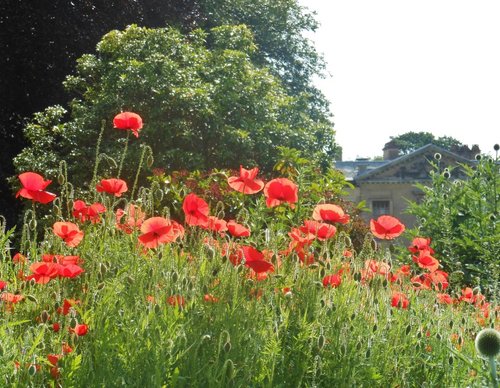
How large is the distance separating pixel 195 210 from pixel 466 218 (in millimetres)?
4716

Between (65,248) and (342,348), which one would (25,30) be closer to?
(65,248)

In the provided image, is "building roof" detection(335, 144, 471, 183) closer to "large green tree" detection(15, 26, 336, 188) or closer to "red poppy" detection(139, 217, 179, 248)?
"large green tree" detection(15, 26, 336, 188)

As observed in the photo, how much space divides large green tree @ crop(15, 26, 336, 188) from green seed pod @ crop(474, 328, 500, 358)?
10937 mm

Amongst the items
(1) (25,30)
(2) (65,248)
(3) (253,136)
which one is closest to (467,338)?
(2) (65,248)

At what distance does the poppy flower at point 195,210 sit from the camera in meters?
3.58

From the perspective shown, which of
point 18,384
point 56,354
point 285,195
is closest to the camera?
point 18,384

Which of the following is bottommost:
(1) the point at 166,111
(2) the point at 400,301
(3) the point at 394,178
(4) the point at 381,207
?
(2) the point at 400,301

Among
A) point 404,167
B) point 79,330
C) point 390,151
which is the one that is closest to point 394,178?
point 404,167

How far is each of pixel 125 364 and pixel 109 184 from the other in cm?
136

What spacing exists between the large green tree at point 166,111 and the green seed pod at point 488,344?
35.9ft

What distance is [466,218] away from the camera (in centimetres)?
774

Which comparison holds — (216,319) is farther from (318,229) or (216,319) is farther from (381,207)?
(381,207)

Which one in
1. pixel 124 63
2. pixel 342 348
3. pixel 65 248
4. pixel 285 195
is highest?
pixel 124 63

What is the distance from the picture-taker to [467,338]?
12.7 ft
